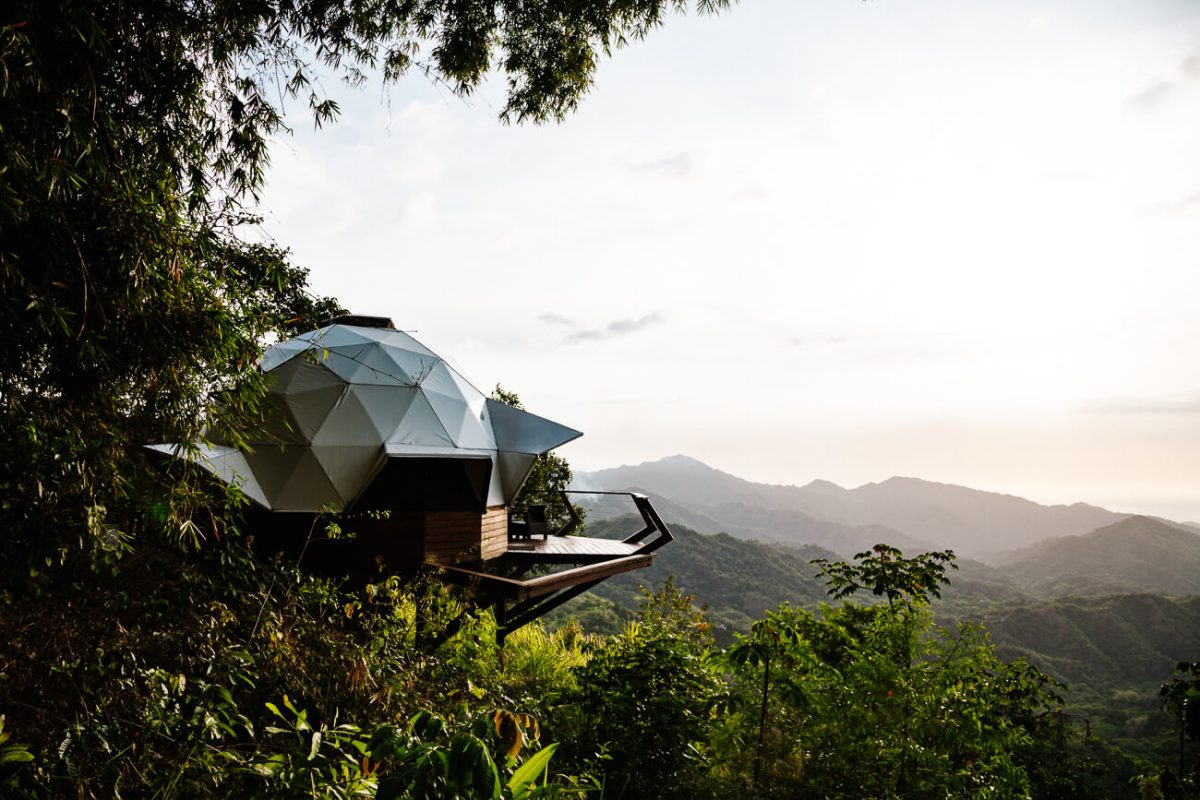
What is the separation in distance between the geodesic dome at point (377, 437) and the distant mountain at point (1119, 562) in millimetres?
91606

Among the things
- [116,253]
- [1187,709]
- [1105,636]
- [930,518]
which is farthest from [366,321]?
[930,518]

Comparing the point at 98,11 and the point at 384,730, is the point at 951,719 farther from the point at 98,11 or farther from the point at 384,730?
the point at 98,11

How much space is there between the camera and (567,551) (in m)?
11.1

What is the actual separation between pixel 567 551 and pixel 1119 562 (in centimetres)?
11305

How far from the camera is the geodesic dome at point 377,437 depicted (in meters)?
8.50

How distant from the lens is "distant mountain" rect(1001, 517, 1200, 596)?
8150 cm

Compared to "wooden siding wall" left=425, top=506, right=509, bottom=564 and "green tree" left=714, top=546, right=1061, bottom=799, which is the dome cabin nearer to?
"wooden siding wall" left=425, top=506, right=509, bottom=564

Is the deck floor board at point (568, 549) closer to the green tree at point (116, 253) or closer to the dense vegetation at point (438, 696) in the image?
Answer: the dense vegetation at point (438, 696)

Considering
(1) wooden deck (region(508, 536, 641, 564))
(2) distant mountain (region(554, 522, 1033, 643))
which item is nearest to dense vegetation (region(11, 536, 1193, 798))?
(1) wooden deck (region(508, 536, 641, 564))

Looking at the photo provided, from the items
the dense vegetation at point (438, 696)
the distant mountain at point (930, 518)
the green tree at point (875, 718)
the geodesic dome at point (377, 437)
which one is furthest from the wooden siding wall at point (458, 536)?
the distant mountain at point (930, 518)

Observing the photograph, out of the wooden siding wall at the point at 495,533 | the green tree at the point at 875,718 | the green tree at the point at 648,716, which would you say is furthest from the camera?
the wooden siding wall at the point at 495,533

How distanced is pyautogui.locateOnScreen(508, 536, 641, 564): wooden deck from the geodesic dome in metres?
1.16

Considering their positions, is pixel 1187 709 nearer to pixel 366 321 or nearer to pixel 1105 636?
pixel 366 321

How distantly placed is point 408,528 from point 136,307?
5.61 m
